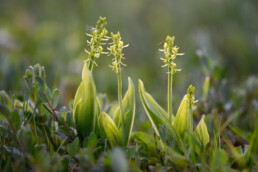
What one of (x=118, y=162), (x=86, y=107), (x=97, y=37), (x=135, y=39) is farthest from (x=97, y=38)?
(x=135, y=39)

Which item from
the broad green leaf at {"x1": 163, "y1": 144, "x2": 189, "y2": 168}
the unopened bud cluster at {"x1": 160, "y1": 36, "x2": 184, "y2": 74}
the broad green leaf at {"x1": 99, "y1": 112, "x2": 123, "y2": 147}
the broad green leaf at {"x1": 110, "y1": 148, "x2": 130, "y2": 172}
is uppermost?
the unopened bud cluster at {"x1": 160, "y1": 36, "x2": 184, "y2": 74}

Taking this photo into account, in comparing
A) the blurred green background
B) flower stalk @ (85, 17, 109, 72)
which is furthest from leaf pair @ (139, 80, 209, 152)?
the blurred green background

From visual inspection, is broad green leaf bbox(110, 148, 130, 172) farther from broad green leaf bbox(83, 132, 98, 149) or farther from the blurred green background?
the blurred green background

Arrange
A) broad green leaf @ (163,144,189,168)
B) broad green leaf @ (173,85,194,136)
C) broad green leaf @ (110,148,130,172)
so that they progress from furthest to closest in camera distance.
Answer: broad green leaf @ (173,85,194,136) → broad green leaf @ (163,144,189,168) → broad green leaf @ (110,148,130,172)

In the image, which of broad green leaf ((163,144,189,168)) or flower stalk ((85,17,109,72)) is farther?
flower stalk ((85,17,109,72))

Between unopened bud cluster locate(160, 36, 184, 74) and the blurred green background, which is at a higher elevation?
the blurred green background

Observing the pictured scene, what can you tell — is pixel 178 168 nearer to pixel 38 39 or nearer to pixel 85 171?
pixel 85 171

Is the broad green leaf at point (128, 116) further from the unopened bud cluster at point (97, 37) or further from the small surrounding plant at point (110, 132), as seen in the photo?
the unopened bud cluster at point (97, 37)

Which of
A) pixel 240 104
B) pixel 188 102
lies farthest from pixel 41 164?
pixel 240 104
